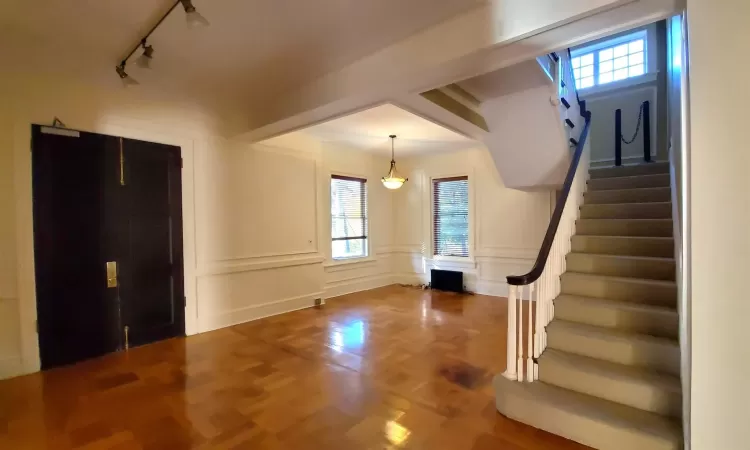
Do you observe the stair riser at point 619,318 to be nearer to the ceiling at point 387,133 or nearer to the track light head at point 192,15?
the ceiling at point 387,133

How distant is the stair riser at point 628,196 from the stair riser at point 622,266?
3.88 feet

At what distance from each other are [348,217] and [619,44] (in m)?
5.85

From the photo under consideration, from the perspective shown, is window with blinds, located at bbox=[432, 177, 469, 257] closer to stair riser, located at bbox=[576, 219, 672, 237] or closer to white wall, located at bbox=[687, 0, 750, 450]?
stair riser, located at bbox=[576, 219, 672, 237]

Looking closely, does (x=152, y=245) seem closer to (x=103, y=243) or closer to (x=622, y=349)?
(x=103, y=243)

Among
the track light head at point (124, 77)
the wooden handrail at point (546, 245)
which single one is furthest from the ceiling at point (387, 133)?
the track light head at point (124, 77)

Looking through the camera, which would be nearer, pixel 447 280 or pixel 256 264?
pixel 256 264

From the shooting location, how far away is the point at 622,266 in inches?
123

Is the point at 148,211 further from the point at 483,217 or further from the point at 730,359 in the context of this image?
the point at 483,217

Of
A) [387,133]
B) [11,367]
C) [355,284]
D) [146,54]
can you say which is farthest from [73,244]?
[355,284]

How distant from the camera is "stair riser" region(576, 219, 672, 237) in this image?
11.2 feet

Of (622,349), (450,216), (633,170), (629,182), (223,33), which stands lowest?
(622,349)

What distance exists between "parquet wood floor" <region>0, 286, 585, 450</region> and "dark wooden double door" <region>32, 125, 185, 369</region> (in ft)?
0.98

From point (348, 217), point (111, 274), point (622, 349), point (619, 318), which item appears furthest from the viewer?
point (348, 217)

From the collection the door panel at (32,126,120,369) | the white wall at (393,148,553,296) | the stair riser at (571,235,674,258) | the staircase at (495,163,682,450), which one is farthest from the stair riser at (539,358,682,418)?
the door panel at (32,126,120,369)
